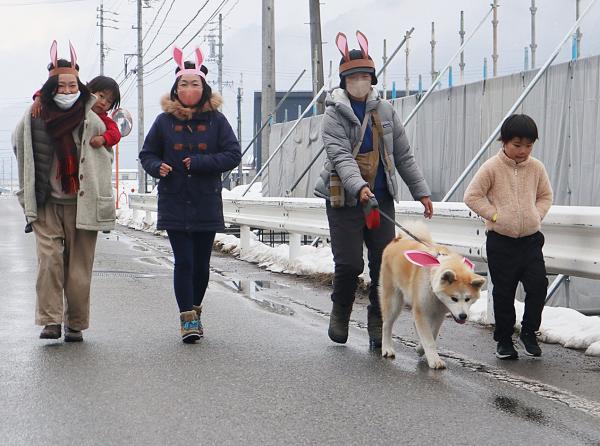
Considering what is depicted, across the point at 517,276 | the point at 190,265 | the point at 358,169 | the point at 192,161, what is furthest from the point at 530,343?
the point at 192,161

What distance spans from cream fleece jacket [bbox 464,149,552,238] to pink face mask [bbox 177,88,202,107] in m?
2.07

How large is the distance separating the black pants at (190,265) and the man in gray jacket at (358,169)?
97cm

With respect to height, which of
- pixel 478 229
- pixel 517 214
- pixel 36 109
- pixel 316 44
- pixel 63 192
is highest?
pixel 316 44

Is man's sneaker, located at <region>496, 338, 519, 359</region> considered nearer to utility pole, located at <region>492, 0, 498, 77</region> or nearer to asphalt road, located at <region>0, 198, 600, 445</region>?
asphalt road, located at <region>0, 198, 600, 445</region>

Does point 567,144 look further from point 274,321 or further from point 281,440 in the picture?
point 281,440

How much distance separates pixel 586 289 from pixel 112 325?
4729 mm

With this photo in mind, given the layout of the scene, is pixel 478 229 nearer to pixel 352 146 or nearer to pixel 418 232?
pixel 418 232

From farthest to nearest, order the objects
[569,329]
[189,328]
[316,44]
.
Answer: [316,44] < [569,329] < [189,328]

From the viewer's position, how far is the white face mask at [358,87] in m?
6.65

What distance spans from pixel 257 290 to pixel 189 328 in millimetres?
3713

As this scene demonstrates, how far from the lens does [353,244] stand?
667 cm

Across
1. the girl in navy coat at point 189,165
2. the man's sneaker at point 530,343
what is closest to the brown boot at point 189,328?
the girl in navy coat at point 189,165

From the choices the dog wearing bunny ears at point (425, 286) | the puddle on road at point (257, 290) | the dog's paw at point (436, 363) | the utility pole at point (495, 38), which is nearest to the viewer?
the dog wearing bunny ears at point (425, 286)

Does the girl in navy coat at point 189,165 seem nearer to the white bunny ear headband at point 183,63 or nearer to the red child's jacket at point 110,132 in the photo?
the white bunny ear headband at point 183,63
